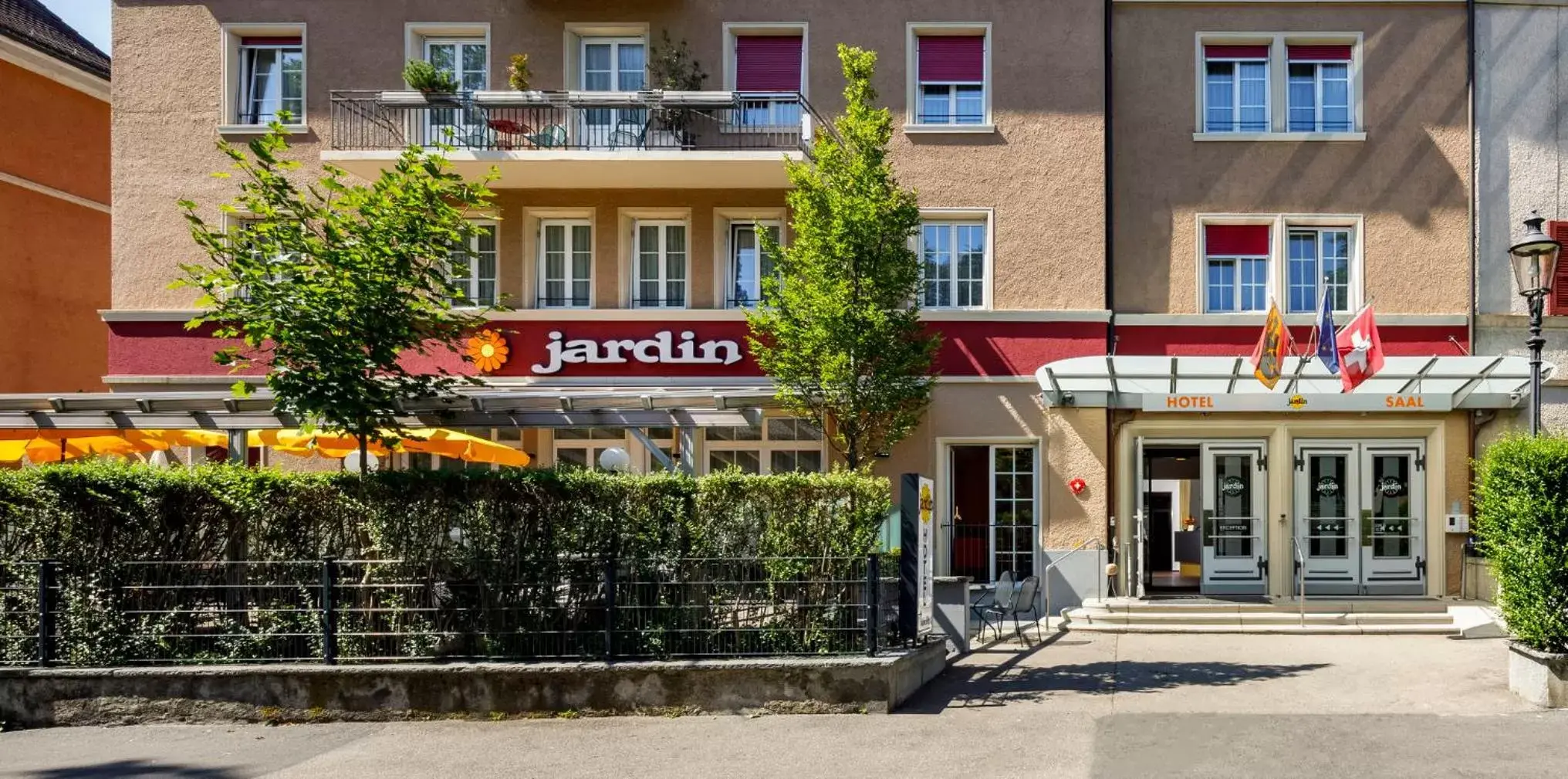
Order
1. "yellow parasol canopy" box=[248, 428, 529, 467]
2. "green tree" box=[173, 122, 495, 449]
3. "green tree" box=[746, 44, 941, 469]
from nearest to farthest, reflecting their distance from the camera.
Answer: "green tree" box=[173, 122, 495, 449] < "yellow parasol canopy" box=[248, 428, 529, 467] < "green tree" box=[746, 44, 941, 469]

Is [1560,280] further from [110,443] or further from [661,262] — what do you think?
[110,443]

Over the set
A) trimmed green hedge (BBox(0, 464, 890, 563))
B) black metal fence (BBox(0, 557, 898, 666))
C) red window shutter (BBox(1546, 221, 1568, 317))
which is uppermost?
red window shutter (BBox(1546, 221, 1568, 317))

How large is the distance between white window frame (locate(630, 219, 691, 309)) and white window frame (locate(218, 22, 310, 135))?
4.80 meters

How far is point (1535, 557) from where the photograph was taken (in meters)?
9.88

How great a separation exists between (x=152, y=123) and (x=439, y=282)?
8.82 meters

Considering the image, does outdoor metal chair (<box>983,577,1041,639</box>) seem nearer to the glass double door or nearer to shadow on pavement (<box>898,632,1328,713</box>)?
shadow on pavement (<box>898,632,1328,713</box>)

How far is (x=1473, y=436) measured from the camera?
1659 centimetres

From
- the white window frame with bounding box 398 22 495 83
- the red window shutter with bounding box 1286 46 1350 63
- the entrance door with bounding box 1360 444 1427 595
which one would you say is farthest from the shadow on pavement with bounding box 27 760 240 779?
the red window shutter with bounding box 1286 46 1350 63

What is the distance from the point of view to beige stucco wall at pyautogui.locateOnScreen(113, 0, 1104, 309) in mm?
16688

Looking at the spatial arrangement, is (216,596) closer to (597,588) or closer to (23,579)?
(23,579)

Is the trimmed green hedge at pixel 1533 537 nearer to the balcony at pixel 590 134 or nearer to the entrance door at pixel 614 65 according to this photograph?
the balcony at pixel 590 134

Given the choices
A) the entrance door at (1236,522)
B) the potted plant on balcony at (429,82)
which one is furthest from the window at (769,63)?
the entrance door at (1236,522)

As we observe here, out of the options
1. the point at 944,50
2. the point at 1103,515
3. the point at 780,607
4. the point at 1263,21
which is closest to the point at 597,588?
the point at 780,607

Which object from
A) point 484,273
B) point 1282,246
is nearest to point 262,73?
point 484,273
